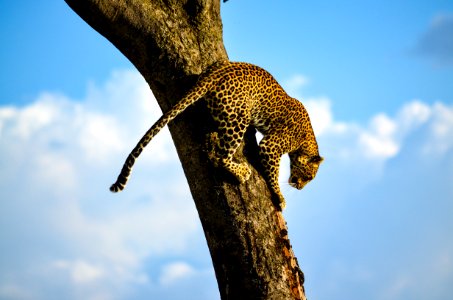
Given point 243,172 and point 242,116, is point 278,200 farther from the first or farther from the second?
point 242,116

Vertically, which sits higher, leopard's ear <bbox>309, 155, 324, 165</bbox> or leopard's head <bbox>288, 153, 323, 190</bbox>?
leopard's ear <bbox>309, 155, 324, 165</bbox>

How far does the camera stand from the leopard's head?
8.84m

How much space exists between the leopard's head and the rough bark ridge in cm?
167

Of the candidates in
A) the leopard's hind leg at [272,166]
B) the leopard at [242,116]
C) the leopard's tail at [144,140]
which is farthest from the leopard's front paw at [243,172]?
the leopard's tail at [144,140]

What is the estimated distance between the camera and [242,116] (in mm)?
6859

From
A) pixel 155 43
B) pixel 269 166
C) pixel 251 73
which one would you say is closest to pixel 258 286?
pixel 269 166

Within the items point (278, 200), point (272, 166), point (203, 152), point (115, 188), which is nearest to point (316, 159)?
point (272, 166)

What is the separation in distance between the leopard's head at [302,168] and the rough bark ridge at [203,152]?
1674mm

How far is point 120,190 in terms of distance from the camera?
674 cm

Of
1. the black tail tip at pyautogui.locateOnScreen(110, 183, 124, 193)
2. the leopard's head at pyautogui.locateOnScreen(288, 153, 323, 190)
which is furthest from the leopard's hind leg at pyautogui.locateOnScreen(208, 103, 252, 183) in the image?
the leopard's head at pyautogui.locateOnScreen(288, 153, 323, 190)

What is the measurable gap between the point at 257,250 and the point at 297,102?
2.28 metres

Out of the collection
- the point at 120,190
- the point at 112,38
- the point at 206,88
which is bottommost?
the point at 120,190

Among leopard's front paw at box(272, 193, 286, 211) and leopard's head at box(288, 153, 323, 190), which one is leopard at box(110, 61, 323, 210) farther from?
leopard's head at box(288, 153, 323, 190)

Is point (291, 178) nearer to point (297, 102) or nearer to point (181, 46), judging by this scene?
point (297, 102)
